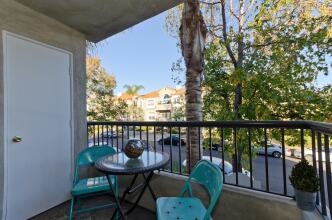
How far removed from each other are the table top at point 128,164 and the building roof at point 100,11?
1.73 metres

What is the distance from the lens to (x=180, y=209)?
151 centimetres

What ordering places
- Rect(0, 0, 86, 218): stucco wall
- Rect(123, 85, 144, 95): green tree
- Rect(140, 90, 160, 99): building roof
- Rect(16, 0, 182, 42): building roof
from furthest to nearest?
1. Rect(140, 90, 160, 99): building roof
2. Rect(123, 85, 144, 95): green tree
3. Rect(16, 0, 182, 42): building roof
4. Rect(0, 0, 86, 218): stucco wall

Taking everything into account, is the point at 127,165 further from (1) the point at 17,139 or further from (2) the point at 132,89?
(2) the point at 132,89

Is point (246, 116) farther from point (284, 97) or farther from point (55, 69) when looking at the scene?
point (55, 69)

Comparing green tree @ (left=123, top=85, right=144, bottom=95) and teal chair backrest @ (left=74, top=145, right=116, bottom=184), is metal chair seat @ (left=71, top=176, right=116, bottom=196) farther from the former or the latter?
green tree @ (left=123, top=85, right=144, bottom=95)

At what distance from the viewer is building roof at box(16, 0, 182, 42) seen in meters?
2.19

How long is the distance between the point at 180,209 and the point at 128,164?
0.56 meters

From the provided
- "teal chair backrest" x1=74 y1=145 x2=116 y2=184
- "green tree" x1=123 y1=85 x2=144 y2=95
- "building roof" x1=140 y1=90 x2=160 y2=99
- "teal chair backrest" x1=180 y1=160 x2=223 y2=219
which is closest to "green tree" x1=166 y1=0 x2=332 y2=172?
"teal chair backrest" x1=74 y1=145 x2=116 y2=184

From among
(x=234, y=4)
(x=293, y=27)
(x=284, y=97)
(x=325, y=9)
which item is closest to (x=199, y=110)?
(x=284, y=97)

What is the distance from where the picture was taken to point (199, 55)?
3463 mm

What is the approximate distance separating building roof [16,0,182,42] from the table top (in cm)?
173

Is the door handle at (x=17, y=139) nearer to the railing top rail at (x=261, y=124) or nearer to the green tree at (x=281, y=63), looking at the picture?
the railing top rail at (x=261, y=124)

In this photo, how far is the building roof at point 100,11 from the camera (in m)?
2.19

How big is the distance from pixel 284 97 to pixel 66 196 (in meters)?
6.54
